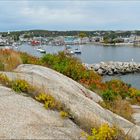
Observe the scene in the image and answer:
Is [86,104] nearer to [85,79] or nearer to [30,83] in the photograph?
[30,83]

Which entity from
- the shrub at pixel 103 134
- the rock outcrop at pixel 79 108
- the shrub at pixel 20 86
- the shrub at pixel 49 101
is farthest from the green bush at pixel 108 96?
the shrub at pixel 103 134

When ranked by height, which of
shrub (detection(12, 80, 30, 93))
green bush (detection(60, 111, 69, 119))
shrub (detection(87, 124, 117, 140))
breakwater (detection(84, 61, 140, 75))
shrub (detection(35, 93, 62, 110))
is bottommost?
breakwater (detection(84, 61, 140, 75))

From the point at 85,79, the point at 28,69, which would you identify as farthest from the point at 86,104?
the point at 85,79

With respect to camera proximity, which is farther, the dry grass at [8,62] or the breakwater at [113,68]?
the breakwater at [113,68]

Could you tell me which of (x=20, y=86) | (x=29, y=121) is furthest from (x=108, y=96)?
(x=29, y=121)

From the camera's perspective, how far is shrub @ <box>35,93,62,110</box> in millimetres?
8219

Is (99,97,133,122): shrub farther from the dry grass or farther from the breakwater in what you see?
the breakwater

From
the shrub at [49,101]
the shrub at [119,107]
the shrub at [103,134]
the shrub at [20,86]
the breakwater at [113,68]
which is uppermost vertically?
the shrub at [20,86]

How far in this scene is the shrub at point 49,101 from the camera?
822 cm

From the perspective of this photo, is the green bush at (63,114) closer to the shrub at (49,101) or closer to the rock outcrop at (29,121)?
the rock outcrop at (29,121)

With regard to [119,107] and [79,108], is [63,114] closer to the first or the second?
[79,108]

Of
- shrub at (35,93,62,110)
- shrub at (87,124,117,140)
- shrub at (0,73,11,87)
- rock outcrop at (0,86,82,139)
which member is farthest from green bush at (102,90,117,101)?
shrub at (87,124,117,140)

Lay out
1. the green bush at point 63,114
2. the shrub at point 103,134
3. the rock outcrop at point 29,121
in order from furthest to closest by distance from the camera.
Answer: the green bush at point 63,114 < the shrub at point 103,134 < the rock outcrop at point 29,121

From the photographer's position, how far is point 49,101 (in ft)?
27.0
